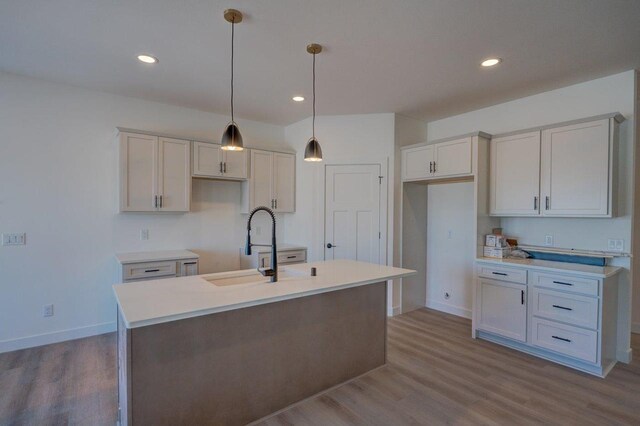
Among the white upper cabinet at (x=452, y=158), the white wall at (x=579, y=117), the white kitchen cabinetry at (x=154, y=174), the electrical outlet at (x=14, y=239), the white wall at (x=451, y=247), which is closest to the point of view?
the white wall at (x=579, y=117)

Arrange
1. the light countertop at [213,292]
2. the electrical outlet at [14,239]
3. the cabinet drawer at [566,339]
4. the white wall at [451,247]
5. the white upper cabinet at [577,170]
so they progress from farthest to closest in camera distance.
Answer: the white wall at [451,247], the electrical outlet at [14,239], the white upper cabinet at [577,170], the cabinet drawer at [566,339], the light countertop at [213,292]

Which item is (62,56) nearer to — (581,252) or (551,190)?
(551,190)

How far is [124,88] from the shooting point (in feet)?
11.8

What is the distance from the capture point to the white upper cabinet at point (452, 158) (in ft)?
12.3

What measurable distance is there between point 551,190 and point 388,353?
235 centimetres

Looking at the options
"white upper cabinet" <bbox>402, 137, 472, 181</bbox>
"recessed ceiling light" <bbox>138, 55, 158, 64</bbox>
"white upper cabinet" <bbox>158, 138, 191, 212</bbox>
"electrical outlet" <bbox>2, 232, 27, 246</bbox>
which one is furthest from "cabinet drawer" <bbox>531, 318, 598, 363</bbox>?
"electrical outlet" <bbox>2, 232, 27, 246</bbox>

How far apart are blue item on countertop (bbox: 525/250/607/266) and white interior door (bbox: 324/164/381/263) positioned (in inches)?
71.1

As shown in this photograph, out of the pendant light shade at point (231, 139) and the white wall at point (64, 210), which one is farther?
the white wall at point (64, 210)

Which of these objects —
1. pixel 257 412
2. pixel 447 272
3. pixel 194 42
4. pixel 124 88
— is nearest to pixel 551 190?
pixel 447 272

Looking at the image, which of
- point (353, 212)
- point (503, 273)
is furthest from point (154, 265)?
point (503, 273)

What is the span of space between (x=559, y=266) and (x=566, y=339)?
0.67 metres

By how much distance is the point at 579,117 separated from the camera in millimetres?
3363

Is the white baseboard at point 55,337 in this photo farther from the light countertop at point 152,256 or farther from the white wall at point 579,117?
the white wall at point 579,117

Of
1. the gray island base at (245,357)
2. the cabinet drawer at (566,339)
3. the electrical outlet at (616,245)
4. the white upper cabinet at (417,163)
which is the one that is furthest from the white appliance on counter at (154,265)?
→ the electrical outlet at (616,245)
